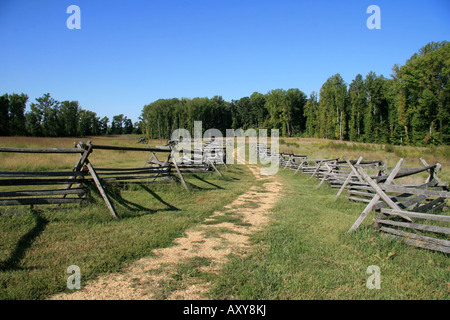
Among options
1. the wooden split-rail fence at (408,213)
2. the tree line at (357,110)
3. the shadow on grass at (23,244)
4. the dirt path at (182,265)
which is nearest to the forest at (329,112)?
the tree line at (357,110)

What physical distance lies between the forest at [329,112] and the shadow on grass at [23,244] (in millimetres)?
45214

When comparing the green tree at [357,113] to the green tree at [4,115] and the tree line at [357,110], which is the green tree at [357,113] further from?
the green tree at [4,115]

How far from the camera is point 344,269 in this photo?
3830 mm

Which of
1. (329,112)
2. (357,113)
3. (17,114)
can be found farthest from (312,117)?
(17,114)

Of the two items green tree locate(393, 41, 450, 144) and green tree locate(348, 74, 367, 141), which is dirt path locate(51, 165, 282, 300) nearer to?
green tree locate(393, 41, 450, 144)

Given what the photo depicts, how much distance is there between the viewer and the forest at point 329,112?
3769cm

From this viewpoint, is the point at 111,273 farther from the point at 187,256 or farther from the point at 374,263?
the point at 374,263

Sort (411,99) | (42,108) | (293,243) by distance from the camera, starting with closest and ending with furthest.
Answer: (293,243)
(411,99)
(42,108)

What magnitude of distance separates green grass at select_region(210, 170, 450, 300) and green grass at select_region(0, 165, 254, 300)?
178 centimetres

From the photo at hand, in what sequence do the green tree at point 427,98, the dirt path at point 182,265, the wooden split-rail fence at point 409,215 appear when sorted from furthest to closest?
the green tree at point 427,98, the wooden split-rail fence at point 409,215, the dirt path at point 182,265

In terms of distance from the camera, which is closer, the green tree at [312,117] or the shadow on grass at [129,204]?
the shadow on grass at [129,204]

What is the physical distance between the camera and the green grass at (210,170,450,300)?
321 centimetres
